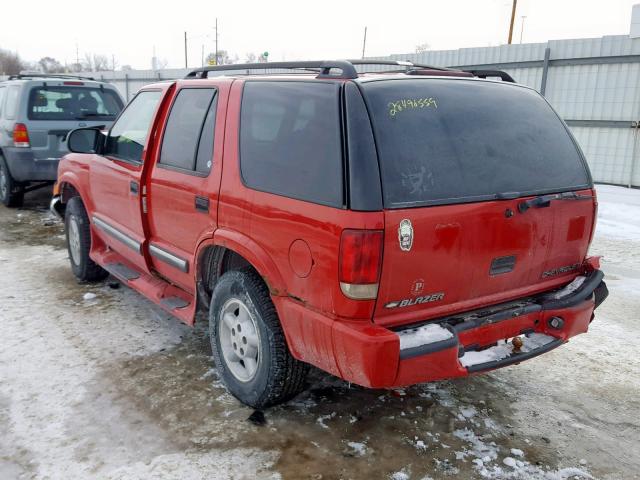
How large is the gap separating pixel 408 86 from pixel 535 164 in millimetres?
857

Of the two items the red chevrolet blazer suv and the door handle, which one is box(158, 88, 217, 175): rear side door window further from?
the door handle

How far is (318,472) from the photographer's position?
269cm

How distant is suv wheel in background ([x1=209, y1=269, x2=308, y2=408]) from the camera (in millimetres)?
2943

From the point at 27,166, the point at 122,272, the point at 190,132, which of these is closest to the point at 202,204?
the point at 190,132

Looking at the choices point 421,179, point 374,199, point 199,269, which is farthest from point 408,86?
point 199,269

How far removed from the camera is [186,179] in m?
3.48

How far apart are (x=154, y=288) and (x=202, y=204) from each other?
1.10m

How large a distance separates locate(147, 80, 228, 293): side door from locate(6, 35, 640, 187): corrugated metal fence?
34.7 ft

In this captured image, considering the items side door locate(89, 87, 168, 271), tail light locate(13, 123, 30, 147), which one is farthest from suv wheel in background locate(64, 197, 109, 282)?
tail light locate(13, 123, 30, 147)

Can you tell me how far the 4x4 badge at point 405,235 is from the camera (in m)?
2.44

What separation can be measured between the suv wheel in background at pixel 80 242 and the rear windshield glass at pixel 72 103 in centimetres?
361

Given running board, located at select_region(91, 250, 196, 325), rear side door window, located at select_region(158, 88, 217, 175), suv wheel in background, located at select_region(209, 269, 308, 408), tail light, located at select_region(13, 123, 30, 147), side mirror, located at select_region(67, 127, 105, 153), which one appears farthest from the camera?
tail light, located at select_region(13, 123, 30, 147)

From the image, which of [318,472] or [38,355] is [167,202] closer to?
[38,355]

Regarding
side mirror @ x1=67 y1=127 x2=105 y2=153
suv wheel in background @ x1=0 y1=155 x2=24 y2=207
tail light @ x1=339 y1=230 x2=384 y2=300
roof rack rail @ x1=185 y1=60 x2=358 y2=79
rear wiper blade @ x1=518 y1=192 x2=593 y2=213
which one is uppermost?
roof rack rail @ x1=185 y1=60 x2=358 y2=79
